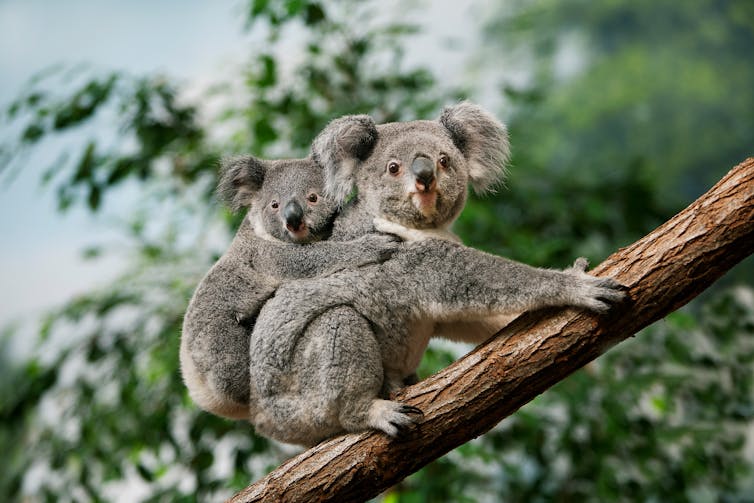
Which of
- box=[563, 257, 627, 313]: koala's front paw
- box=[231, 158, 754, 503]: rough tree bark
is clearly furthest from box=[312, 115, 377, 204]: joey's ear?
box=[563, 257, 627, 313]: koala's front paw

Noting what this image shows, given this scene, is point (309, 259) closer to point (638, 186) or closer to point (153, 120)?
point (153, 120)

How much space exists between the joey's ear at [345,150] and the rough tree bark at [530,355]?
716 millimetres

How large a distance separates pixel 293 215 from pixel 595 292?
39.8 inches

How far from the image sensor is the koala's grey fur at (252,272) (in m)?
2.41

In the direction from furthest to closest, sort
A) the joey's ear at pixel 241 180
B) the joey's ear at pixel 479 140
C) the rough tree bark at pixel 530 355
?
the joey's ear at pixel 241 180 → the joey's ear at pixel 479 140 → the rough tree bark at pixel 530 355

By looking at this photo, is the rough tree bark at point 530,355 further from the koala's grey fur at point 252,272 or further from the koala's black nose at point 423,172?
the koala's black nose at point 423,172

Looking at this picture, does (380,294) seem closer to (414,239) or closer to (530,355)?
(414,239)

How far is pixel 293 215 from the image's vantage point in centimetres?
245

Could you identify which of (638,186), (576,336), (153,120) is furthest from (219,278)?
(638,186)

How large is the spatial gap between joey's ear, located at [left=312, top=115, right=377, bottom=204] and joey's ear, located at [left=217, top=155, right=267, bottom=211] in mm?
379

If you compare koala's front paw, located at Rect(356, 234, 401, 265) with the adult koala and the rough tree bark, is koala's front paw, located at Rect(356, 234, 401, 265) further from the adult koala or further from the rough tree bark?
the rough tree bark

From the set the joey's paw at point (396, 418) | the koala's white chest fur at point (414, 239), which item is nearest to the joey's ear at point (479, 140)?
the koala's white chest fur at point (414, 239)

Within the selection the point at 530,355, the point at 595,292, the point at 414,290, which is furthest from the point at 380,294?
the point at 595,292

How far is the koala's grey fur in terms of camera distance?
2406mm
